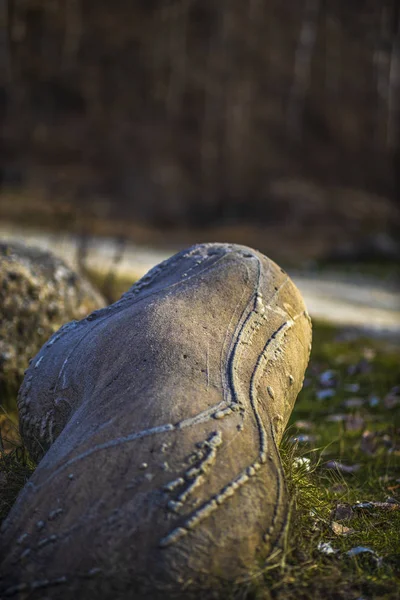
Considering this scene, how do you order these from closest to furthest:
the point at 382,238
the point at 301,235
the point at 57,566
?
the point at 57,566, the point at 382,238, the point at 301,235

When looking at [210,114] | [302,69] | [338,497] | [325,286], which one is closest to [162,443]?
[338,497]

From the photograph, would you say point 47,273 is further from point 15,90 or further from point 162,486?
point 15,90

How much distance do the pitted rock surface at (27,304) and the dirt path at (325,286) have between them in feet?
5.72

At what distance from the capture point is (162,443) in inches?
78.2

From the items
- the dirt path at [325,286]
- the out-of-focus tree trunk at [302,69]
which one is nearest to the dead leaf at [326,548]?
the dirt path at [325,286]

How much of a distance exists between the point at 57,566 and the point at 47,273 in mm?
2822

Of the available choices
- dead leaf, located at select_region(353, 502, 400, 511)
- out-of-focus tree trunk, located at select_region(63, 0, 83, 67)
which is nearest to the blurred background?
out-of-focus tree trunk, located at select_region(63, 0, 83, 67)

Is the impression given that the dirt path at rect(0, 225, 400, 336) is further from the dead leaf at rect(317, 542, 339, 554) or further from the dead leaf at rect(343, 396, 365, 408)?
the dead leaf at rect(317, 542, 339, 554)

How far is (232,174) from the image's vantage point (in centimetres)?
2345

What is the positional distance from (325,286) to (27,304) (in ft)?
24.9

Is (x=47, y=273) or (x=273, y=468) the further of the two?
(x=47, y=273)

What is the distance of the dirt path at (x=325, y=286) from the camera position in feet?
25.8

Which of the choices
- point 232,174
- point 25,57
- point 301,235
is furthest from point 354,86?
point 25,57

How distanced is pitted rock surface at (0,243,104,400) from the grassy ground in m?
0.77
